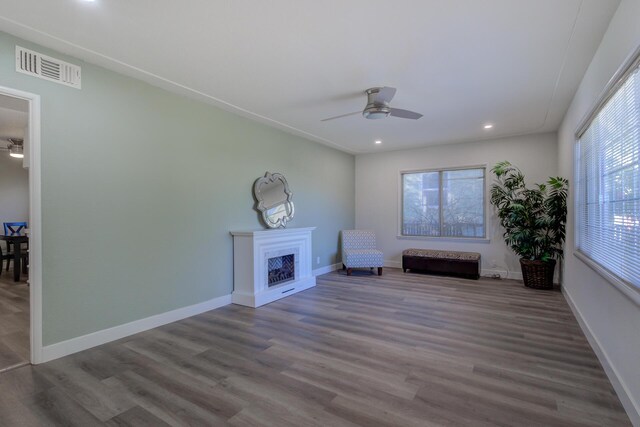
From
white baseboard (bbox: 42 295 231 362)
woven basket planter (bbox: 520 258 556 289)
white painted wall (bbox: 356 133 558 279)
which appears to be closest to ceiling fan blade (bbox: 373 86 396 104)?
white baseboard (bbox: 42 295 231 362)

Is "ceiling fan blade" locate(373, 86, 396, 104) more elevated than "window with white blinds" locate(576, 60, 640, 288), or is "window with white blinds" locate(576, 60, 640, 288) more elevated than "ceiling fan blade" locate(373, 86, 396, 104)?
"ceiling fan blade" locate(373, 86, 396, 104)

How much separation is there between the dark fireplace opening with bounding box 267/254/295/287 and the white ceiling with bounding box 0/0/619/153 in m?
2.22

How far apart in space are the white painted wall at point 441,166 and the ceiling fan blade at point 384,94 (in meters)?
3.48

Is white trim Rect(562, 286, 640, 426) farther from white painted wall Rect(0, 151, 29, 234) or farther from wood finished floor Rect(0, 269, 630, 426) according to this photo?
white painted wall Rect(0, 151, 29, 234)

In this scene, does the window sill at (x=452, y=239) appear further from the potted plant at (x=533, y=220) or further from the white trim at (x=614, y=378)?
the white trim at (x=614, y=378)

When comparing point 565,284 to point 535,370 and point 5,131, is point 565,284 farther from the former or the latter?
point 5,131

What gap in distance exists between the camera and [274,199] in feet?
16.9

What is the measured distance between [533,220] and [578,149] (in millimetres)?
1870

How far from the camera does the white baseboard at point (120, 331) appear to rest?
2.74m

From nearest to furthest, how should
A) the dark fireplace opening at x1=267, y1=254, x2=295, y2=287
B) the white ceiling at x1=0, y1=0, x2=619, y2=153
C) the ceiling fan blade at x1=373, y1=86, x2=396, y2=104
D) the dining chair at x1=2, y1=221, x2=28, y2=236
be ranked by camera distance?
the white ceiling at x1=0, y1=0, x2=619, y2=153
the ceiling fan blade at x1=373, y1=86, x2=396, y2=104
the dark fireplace opening at x1=267, y1=254, x2=295, y2=287
the dining chair at x1=2, y1=221, x2=28, y2=236

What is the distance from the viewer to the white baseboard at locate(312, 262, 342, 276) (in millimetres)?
6285

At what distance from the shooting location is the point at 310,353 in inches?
111

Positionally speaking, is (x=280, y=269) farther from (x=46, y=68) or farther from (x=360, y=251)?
(x=46, y=68)

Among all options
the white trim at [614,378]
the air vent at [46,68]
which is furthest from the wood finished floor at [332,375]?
the air vent at [46,68]
